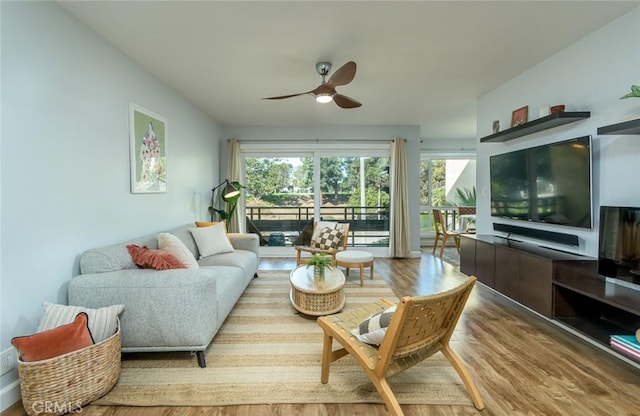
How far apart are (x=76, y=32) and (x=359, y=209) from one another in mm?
4438

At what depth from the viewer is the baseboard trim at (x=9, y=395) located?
4.99ft

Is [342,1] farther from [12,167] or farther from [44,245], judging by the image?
[44,245]

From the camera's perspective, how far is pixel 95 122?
7.21ft

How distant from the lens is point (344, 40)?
2.30m

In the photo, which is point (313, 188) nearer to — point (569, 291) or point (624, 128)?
point (569, 291)

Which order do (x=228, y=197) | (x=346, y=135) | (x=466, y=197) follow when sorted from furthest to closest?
(x=466, y=197)
(x=346, y=135)
(x=228, y=197)

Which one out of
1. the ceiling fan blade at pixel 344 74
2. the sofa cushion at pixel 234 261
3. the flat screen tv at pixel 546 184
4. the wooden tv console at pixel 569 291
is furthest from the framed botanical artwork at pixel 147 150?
the flat screen tv at pixel 546 184

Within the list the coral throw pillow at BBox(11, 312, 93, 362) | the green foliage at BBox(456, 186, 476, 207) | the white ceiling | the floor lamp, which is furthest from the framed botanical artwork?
the green foliage at BBox(456, 186, 476, 207)

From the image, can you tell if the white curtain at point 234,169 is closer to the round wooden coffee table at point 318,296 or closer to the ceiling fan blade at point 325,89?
the round wooden coffee table at point 318,296

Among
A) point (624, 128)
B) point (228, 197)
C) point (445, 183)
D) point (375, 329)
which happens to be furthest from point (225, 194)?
point (445, 183)

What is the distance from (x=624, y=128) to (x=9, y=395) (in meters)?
4.01

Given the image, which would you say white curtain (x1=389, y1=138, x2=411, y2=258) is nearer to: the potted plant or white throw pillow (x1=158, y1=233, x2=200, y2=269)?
the potted plant

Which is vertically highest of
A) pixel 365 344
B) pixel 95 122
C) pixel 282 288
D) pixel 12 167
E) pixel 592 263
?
pixel 95 122

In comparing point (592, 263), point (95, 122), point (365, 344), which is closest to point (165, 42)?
point (95, 122)
